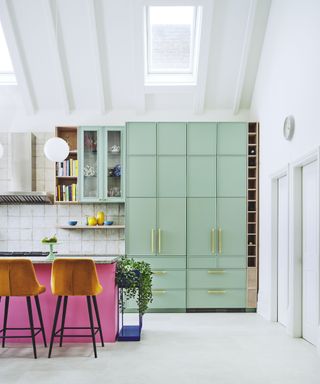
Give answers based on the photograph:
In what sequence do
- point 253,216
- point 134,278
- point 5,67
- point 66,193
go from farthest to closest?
point 5,67 → point 66,193 → point 253,216 → point 134,278

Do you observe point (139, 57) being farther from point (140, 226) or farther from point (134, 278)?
point (134, 278)

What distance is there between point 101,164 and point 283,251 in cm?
291

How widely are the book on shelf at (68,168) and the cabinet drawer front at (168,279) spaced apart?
73.7 inches

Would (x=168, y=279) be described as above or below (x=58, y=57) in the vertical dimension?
below

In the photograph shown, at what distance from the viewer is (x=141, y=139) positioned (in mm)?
7387

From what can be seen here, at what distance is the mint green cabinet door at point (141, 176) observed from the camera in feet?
24.2

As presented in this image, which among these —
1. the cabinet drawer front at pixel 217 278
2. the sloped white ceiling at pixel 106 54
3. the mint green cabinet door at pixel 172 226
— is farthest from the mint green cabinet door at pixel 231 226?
the sloped white ceiling at pixel 106 54

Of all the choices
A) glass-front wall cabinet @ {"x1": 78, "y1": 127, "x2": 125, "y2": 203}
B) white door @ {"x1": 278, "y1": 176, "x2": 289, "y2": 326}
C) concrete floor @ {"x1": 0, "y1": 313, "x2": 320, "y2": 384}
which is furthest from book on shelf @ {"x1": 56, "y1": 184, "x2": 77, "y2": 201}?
white door @ {"x1": 278, "y1": 176, "x2": 289, "y2": 326}

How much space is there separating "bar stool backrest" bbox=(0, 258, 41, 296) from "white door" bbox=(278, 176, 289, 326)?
115 inches

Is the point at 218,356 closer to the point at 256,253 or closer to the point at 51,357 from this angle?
the point at 51,357

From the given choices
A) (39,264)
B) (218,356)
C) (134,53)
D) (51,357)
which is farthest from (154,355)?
(134,53)

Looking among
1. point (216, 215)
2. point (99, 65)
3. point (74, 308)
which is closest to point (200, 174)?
point (216, 215)

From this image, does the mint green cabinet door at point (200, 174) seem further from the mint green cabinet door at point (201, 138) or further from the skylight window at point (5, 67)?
the skylight window at point (5, 67)

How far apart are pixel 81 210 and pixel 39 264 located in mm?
2634
